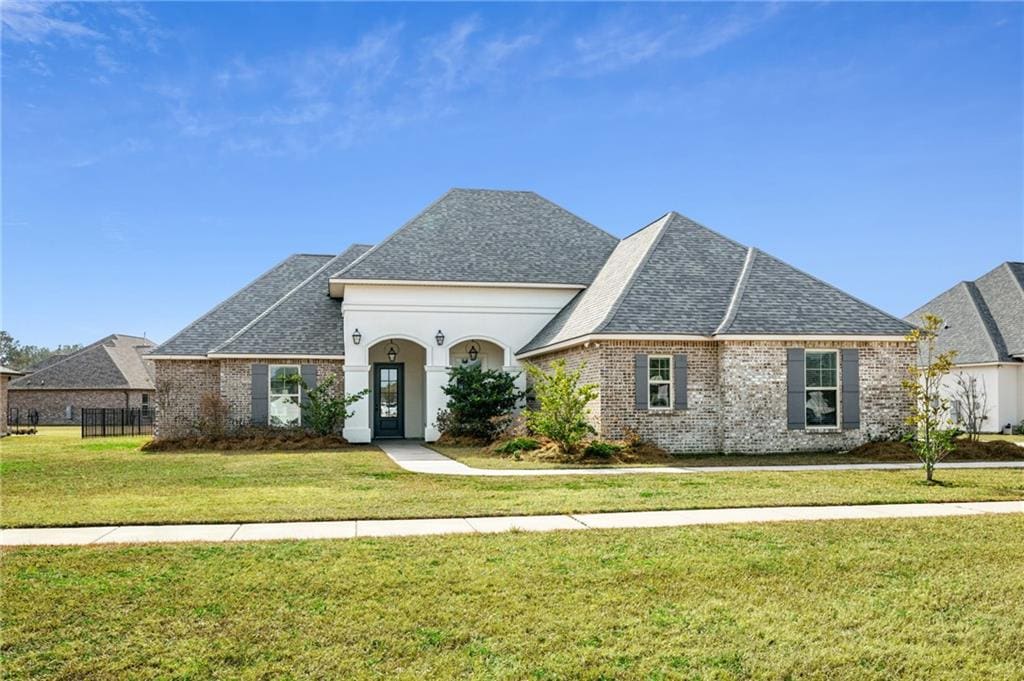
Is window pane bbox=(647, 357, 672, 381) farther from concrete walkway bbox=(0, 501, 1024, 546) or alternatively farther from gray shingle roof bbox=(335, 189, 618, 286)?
concrete walkway bbox=(0, 501, 1024, 546)

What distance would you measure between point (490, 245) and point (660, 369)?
351 inches

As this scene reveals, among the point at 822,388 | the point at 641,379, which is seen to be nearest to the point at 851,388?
the point at 822,388

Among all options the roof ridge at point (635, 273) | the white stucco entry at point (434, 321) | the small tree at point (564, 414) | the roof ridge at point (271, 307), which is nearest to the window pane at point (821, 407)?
the roof ridge at point (635, 273)

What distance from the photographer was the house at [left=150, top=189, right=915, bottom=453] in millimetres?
18250

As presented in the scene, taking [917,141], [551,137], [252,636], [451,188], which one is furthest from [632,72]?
[252,636]

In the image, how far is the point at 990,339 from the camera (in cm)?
2839

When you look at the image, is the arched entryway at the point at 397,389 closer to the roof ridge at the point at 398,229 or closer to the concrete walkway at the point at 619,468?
the roof ridge at the point at 398,229

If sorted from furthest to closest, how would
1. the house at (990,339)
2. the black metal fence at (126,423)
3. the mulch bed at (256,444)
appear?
the black metal fence at (126,423)
the house at (990,339)
the mulch bed at (256,444)

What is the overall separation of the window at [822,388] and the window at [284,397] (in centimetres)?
1416

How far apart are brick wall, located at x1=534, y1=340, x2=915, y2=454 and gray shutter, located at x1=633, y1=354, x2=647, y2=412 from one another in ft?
0.27

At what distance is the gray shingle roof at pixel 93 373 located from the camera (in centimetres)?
4366

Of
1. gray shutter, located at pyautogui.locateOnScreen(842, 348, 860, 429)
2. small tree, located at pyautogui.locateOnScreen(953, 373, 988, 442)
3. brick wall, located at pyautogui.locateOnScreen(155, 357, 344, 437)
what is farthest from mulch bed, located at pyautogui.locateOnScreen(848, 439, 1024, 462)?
brick wall, located at pyautogui.locateOnScreen(155, 357, 344, 437)

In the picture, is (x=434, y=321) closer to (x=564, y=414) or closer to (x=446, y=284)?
(x=446, y=284)

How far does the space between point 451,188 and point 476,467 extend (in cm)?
1416
